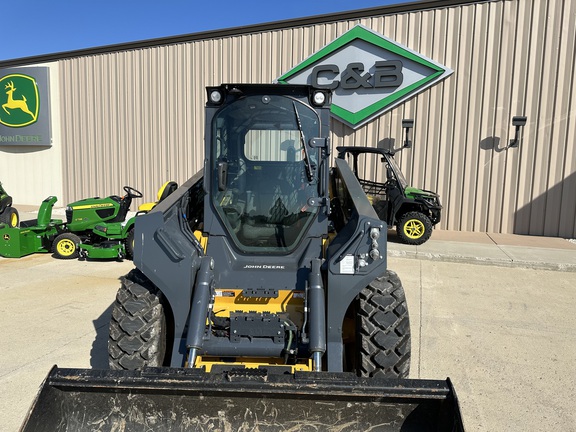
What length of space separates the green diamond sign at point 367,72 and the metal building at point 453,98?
0.66 feet

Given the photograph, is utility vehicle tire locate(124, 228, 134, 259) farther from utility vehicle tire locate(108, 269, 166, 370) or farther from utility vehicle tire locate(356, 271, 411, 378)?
utility vehicle tire locate(356, 271, 411, 378)

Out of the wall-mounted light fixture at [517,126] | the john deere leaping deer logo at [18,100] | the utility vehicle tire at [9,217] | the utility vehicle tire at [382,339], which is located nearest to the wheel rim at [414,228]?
the wall-mounted light fixture at [517,126]

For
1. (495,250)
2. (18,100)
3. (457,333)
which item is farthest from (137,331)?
(18,100)

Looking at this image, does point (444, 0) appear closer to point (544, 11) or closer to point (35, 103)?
point (544, 11)

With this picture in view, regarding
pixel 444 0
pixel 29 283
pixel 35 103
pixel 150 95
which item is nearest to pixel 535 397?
pixel 29 283

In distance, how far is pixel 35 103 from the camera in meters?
13.5

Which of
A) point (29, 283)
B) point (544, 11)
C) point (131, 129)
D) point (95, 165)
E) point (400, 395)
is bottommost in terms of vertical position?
point (29, 283)

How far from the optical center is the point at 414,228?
8539 millimetres

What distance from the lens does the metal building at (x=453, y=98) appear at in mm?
9266

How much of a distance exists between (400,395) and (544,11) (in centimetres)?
988

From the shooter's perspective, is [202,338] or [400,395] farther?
[202,338]

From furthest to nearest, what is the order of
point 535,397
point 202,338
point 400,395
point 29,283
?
1. point 29,283
2. point 535,397
3. point 202,338
4. point 400,395

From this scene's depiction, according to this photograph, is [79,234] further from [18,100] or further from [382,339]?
[18,100]

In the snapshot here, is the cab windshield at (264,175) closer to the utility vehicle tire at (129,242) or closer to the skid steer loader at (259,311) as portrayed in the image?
the skid steer loader at (259,311)
